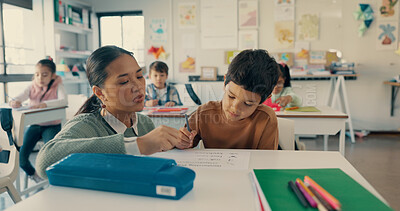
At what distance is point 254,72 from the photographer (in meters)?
1.24

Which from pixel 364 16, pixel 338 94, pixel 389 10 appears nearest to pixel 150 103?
pixel 338 94

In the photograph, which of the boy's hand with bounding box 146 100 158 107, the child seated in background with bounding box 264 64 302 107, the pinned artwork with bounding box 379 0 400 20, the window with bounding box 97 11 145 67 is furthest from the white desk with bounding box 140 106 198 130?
the pinned artwork with bounding box 379 0 400 20

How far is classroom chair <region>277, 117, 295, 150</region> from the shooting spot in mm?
1463

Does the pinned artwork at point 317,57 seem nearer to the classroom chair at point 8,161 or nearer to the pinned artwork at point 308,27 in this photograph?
the pinned artwork at point 308,27

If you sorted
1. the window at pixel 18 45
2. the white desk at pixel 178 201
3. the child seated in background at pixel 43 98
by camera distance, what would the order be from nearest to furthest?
the white desk at pixel 178 201
the child seated in background at pixel 43 98
the window at pixel 18 45

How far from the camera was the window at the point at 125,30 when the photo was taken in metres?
5.36

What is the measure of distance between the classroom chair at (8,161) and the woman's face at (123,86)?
945 millimetres

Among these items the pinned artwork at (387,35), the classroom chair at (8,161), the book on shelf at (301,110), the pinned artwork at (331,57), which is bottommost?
the classroom chair at (8,161)

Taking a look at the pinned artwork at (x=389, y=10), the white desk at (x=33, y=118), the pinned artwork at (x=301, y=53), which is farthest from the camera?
the pinned artwork at (x=301, y=53)

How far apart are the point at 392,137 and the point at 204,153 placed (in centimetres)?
442

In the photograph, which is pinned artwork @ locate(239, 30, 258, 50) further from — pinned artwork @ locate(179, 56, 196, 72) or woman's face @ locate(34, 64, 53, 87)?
woman's face @ locate(34, 64, 53, 87)

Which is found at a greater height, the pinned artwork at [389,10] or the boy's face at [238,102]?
the pinned artwork at [389,10]

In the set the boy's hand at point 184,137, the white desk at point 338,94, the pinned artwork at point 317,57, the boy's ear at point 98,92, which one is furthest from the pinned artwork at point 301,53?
the boy's ear at point 98,92

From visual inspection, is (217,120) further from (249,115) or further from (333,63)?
(333,63)
